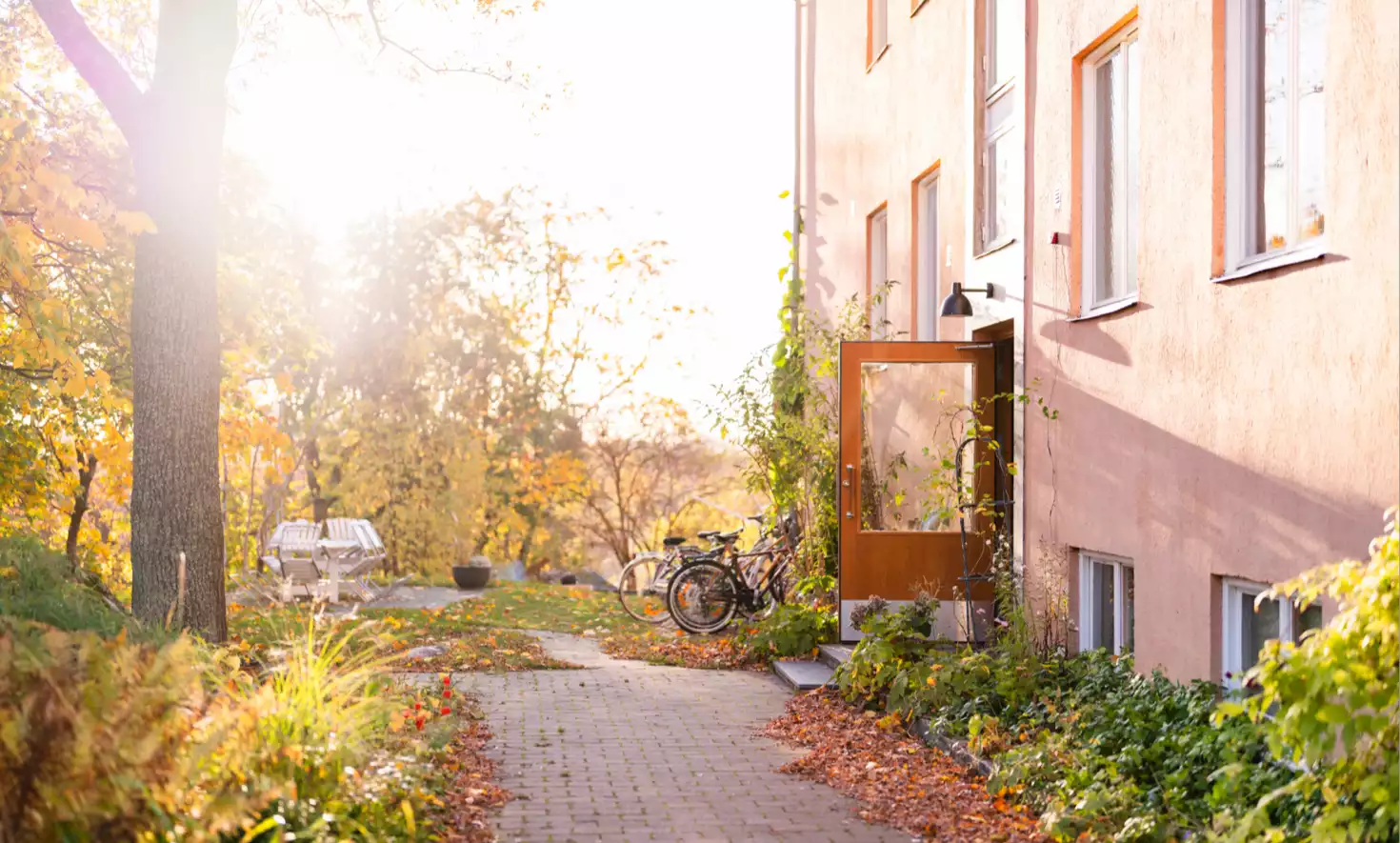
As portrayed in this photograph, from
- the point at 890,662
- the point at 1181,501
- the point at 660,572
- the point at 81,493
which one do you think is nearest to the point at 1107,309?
the point at 1181,501

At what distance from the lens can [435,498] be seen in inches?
922

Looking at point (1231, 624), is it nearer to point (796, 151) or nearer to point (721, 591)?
point (721, 591)

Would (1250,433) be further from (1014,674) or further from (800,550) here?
(800,550)

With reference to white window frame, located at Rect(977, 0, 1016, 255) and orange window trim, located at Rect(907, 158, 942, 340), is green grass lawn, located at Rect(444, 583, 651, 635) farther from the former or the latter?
white window frame, located at Rect(977, 0, 1016, 255)

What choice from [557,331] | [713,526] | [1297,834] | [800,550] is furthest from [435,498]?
[1297,834]

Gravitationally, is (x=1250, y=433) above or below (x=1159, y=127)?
below

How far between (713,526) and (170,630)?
23870mm

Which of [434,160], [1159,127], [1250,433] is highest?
[434,160]

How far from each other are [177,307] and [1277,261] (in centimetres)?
583

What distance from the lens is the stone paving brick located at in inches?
245

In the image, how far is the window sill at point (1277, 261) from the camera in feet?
18.7

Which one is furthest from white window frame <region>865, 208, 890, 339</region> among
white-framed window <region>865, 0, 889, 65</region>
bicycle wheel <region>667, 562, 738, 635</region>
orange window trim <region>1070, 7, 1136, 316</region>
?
orange window trim <region>1070, 7, 1136, 316</region>

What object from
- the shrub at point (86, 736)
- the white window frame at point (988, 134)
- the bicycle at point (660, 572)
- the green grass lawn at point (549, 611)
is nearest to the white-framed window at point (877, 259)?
the bicycle at point (660, 572)

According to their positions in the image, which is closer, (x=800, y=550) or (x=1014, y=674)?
(x=1014, y=674)
